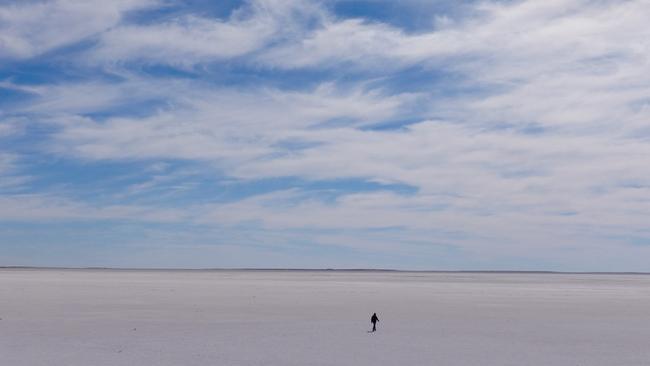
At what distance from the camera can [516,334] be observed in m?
26.2

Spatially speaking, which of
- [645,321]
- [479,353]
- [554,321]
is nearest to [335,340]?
[479,353]

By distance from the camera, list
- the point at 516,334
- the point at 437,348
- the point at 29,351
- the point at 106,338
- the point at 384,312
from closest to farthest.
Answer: the point at 29,351, the point at 437,348, the point at 106,338, the point at 516,334, the point at 384,312

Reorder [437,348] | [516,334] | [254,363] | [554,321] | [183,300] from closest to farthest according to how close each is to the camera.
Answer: [254,363] < [437,348] < [516,334] < [554,321] < [183,300]

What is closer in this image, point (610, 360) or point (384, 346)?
point (610, 360)

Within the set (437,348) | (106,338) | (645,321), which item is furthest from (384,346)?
(645,321)

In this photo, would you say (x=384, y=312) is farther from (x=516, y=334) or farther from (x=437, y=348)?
(x=437, y=348)

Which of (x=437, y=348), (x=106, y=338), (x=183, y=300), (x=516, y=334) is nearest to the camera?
(x=437, y=348)

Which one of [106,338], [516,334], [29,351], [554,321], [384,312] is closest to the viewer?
[29,351]

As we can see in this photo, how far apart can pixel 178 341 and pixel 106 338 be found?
8.41ft

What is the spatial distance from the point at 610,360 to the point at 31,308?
88.7 ft

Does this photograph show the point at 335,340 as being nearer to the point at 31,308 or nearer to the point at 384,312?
the point at 384,312

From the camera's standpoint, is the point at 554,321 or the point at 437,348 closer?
the point at 437,348

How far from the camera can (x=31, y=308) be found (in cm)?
3531

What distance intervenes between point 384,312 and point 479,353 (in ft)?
46.1
